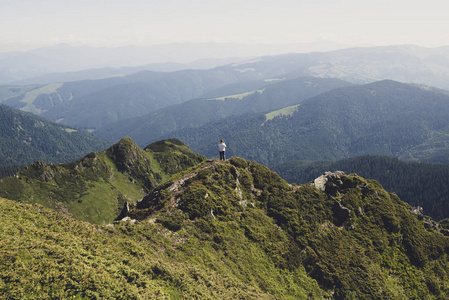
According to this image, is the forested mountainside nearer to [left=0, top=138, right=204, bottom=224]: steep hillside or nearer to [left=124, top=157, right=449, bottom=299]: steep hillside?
[left=124, top=157, right=449, bottom=299]: steep hillside

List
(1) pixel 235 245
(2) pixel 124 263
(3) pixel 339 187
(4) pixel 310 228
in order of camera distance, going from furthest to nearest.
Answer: (3) pixel 339 187
(4) pixel 310 228
(1) pixel 235 245
(2) pixel 124 263

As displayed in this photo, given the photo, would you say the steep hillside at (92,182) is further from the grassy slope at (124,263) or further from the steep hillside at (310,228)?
the grassy slope at (124,263)

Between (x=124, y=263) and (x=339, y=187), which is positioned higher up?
(x=124, y=263)

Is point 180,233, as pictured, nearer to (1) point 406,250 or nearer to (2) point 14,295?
(2) point 14,295

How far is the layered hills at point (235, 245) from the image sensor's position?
63.6 ft

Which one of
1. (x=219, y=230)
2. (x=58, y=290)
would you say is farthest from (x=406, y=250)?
(x=58, y=290)

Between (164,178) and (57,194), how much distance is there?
63985 millimetres

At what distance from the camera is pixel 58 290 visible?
16.5 m

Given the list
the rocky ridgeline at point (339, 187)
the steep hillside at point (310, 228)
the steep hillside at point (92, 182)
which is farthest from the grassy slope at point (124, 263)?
the steep hillside at point (92, 182)

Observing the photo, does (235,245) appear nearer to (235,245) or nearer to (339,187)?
(235,245)

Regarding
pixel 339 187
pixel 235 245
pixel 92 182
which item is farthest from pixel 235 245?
pixel 92 182

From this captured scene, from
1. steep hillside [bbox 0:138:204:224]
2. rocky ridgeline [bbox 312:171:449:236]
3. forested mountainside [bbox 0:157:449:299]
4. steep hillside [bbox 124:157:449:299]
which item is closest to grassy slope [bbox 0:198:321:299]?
forested mountainside [bbox 0:157:449:299]

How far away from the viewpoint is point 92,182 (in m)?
124

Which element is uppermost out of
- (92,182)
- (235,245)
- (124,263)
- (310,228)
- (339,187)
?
(124,263)
